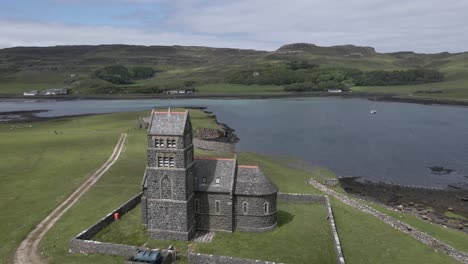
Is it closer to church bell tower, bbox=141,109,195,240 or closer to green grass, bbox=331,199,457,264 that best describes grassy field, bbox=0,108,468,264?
green grass, bbox=331,199,457,264

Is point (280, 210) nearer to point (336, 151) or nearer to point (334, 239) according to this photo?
point (334, 239)

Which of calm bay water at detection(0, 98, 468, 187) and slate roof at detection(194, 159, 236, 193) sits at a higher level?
slate roof at detection(194, 159, 236, 193)

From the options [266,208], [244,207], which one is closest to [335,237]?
[266,208]

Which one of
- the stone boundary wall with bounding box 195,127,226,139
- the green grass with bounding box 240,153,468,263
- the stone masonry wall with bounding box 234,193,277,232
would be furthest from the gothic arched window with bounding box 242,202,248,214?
the stone boundary wall with bounding box 195,127,226,139

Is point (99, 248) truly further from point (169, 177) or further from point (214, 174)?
point (214, 174)

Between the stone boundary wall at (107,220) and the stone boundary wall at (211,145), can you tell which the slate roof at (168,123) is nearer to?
the stone boundary wall at (107,220)

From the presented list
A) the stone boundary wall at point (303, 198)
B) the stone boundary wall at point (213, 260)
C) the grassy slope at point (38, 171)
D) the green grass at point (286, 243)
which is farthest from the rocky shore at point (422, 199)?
the grassy slope at point (38, 171)
